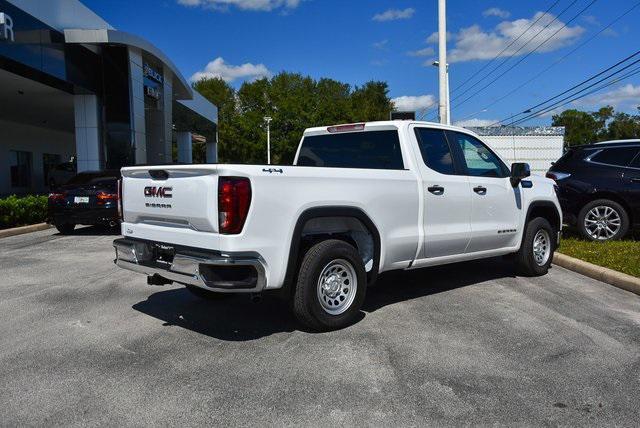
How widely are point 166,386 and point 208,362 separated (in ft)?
1.57

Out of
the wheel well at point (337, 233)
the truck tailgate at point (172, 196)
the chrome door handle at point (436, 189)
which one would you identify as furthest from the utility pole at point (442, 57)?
the truck tailgate at point (172, 196)

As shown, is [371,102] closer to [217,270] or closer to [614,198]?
[614,198]

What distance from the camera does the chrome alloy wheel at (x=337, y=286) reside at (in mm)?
4680

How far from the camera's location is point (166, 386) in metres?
3.58

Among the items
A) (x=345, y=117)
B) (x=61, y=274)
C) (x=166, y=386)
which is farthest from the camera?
(x=345, y=117)

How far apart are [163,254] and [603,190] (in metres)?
7.80

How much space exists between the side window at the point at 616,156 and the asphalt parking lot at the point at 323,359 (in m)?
3.77

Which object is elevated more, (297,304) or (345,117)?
(345,117)

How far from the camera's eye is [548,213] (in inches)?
295

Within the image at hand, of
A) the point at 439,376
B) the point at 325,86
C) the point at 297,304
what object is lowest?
the point at 439,376

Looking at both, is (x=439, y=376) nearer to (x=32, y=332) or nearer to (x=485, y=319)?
(x=485, y=319)

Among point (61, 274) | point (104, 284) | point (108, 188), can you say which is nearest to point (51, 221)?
point (108, 188)

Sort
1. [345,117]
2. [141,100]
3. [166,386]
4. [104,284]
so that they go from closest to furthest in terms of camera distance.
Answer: [166,386], [104,284], [141,100], [345,117]

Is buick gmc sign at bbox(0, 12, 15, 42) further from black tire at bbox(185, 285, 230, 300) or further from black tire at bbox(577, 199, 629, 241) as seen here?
black tire at bbox(577, 199, 629, 241)
